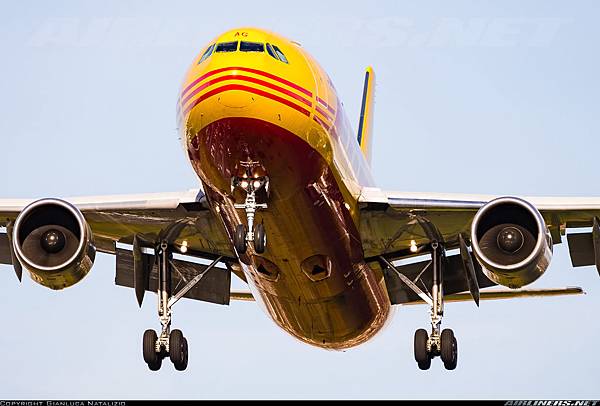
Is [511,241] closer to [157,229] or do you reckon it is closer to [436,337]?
[436,337]

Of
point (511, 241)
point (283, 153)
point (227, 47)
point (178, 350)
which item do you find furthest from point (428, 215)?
point (227, 47)

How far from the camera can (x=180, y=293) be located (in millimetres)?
26906

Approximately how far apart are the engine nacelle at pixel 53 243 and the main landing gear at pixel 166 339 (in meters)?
1.78

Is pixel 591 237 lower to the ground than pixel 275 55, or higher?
lower

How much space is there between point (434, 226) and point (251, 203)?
219 inches

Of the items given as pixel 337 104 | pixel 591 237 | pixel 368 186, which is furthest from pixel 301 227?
pixel 591 237

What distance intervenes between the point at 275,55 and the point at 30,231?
6.67 meters

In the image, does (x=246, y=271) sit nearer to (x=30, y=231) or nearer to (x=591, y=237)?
(x=30, y=231)

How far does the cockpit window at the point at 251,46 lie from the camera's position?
2183 cm

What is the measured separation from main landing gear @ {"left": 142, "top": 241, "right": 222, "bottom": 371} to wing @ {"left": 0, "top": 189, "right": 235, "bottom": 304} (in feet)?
2.51

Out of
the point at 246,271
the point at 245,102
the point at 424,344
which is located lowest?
the point at 424,344

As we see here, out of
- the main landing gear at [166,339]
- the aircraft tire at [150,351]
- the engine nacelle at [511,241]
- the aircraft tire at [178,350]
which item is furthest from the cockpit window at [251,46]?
the aircraft tire at [150,351]

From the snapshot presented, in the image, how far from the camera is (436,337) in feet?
87.1

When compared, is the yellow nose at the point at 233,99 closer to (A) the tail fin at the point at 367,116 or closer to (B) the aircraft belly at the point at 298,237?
(B) the aircraft belly at the point at 298,237
